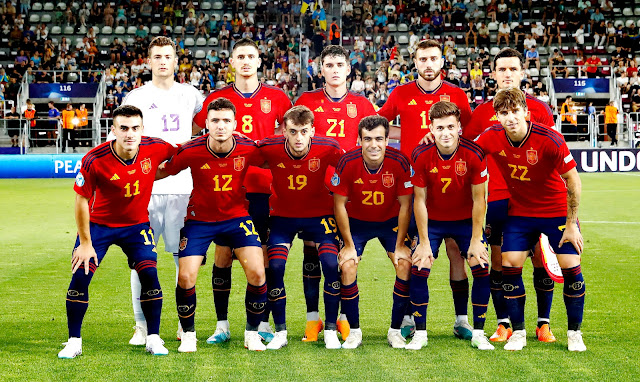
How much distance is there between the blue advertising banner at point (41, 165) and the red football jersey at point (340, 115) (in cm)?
1300

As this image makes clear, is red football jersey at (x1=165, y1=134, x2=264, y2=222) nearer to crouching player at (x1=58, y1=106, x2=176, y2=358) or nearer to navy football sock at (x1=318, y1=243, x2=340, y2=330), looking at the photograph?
crouching player at (x1=58, y1=106, x2=176, y2=358)

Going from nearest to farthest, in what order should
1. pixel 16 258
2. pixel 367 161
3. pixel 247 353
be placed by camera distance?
pixel 247 353
pixel 367 161
pixel 16 258

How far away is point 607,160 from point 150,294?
15.3 metres

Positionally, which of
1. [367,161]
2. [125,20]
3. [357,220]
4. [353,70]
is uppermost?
[125,20]

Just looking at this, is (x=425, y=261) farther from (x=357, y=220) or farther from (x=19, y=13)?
(x=19, y=13)

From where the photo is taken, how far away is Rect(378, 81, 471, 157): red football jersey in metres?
6.32

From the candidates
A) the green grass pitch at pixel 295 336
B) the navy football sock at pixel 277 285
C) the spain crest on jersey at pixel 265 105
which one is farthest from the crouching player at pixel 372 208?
the spain crest on jersey at pixel 265 105

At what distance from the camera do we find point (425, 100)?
6.34 metres

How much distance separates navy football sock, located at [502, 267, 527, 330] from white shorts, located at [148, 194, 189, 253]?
2483mm

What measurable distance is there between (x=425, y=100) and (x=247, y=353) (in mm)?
2529

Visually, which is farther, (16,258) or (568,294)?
(16,258)

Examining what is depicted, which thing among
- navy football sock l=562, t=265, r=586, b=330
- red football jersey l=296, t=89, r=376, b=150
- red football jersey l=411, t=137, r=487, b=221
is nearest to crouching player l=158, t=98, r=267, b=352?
Result: red football jersey l=296, t=89, r=376, b=150

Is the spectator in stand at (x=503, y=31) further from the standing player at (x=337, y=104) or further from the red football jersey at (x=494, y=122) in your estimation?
the standing player at (x=337, y=104)

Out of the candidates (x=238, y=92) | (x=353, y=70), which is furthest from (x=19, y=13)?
(x=238, y=92)
